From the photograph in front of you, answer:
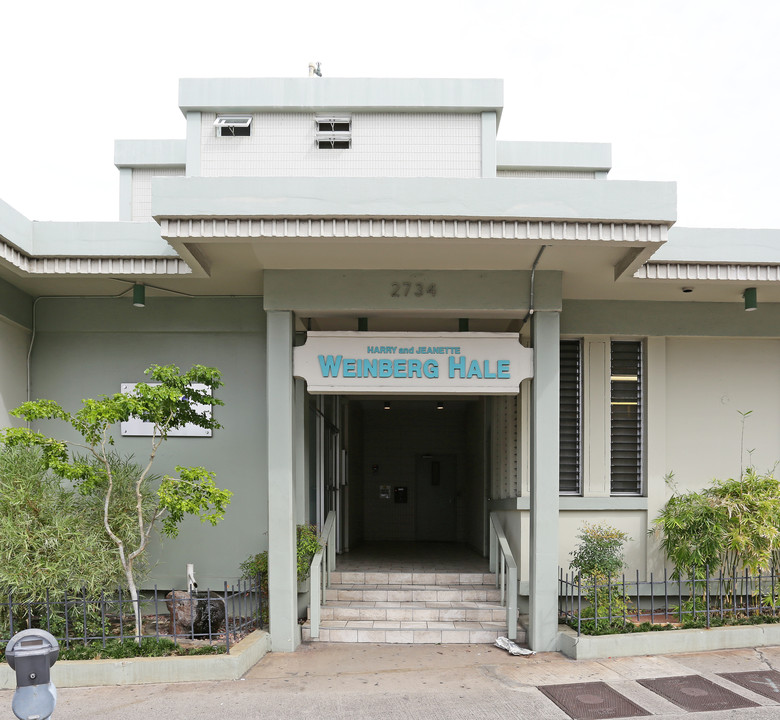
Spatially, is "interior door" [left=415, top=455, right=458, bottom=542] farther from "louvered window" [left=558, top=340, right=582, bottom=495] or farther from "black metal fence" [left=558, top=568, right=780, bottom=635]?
"black metal fence" [left=558, top=568, right=780, bottom=635]

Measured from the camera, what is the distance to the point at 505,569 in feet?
27.8

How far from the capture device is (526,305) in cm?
764

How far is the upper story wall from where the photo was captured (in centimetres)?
1227

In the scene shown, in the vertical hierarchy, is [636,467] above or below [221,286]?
below

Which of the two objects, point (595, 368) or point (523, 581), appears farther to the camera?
point (595, 368)

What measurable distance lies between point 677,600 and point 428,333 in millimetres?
4630

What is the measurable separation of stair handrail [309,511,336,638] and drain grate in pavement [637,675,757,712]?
3343mm

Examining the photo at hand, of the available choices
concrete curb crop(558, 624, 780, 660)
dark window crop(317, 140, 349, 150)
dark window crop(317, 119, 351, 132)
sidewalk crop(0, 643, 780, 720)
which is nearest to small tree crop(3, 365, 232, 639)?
sidewalk crop(0, 643, 780, 720)

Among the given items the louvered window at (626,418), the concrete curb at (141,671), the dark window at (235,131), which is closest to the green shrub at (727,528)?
the louvered window at (626,418)

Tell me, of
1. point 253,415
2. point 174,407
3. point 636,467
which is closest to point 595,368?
point 636,467

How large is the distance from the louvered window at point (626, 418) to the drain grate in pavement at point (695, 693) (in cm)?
282

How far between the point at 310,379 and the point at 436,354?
1368mm

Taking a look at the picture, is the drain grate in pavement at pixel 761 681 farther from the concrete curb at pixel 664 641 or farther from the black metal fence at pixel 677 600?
the black metal fence at pixel 677 600

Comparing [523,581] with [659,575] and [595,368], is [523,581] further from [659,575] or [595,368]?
[595,368]
